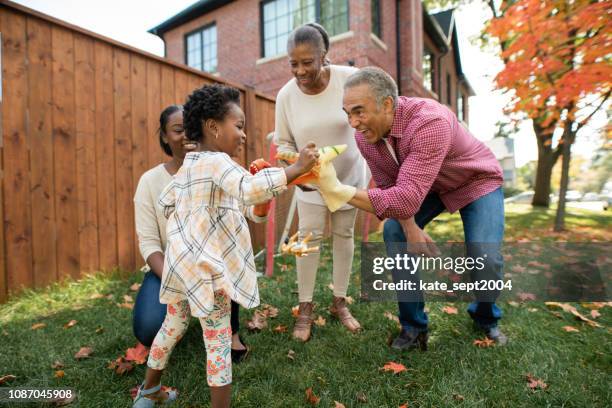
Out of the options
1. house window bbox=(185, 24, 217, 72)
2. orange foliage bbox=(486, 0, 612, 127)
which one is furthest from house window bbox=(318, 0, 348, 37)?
orange foliage bbox=(486, 0, 612, 127)

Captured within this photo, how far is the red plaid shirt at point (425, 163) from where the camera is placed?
1.93 m

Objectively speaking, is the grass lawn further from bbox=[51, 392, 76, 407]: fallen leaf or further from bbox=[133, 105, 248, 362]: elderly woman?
bbox=[133, 105, 248, 362]: elderly woman

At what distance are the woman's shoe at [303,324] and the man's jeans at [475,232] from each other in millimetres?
633

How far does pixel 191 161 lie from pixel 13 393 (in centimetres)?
150

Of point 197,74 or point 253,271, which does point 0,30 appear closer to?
point 197,74

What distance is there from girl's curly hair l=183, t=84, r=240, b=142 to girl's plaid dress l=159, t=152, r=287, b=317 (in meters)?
0.14

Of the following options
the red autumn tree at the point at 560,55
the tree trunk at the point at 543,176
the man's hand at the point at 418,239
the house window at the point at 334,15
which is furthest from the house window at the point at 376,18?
the man's hand at the point at 418,239

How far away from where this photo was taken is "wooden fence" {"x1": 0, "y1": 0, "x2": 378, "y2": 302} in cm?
336

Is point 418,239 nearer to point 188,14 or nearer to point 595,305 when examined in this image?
point 595,305

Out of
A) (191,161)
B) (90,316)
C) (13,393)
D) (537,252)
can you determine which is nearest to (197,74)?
(90,316)

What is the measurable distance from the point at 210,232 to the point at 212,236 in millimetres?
20

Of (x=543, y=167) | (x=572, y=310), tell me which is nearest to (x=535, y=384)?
(x=572, y=310)

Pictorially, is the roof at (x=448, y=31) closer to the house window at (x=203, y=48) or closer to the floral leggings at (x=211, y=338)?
the house window at (x=203, y=48)

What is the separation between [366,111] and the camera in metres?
1.96
